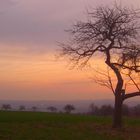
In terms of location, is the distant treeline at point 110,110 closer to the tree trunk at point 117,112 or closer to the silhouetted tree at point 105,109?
the silhouetted tree at point 105,109

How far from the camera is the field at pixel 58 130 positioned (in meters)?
25.2

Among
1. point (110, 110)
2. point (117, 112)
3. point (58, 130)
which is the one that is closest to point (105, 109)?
point (110, 110)

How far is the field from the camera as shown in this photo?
82.6ft

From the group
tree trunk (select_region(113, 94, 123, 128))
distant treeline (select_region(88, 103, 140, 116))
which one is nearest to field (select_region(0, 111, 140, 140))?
tree trunk (select_region(113, 94, 123, 128))

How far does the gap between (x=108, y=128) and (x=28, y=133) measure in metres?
7.04

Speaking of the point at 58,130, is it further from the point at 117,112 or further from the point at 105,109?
the point at 105,109

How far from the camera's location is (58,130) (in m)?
28.2

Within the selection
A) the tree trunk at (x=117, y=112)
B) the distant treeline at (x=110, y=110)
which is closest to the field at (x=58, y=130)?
the tree trunk at (x=117, y=112)

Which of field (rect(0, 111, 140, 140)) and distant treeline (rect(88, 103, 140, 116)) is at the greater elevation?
distant treeline (rect(88, 103, 140, 116))

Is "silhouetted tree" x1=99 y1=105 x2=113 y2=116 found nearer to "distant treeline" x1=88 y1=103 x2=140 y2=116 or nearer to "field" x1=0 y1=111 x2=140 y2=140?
"distant treeline" x1=88 y1=103 x2=140 y2=116

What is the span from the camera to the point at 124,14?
31391 millimetres

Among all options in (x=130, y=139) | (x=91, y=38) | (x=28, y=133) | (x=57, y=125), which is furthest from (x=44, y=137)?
(x=91, y=38)

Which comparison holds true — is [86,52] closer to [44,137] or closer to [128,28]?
[128,28]

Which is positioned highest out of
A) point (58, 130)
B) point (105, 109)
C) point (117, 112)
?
point (105, 109)
